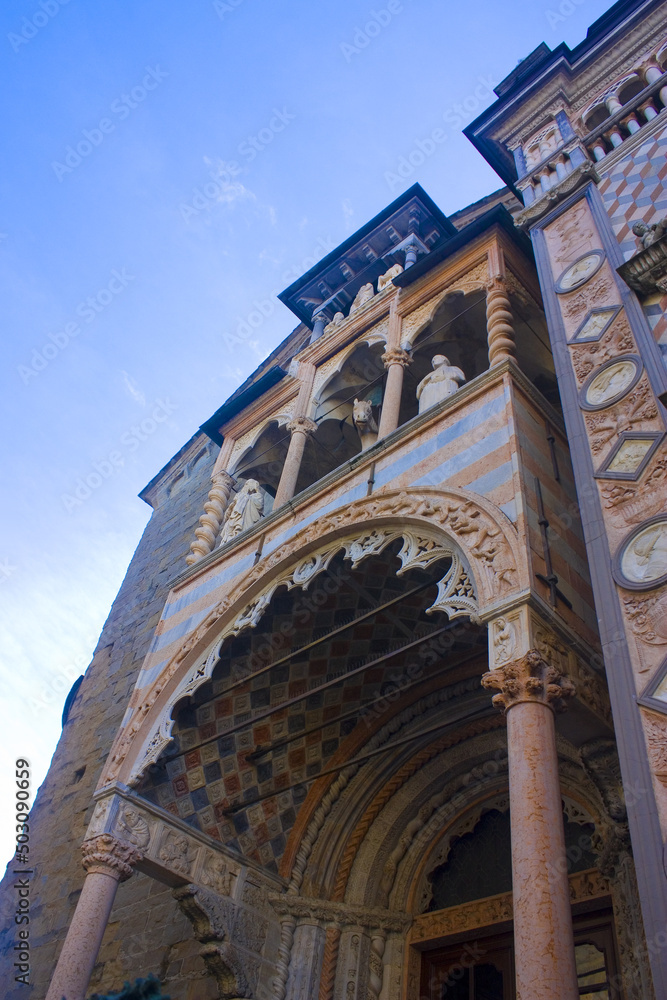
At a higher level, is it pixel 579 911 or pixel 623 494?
pixel 623 494

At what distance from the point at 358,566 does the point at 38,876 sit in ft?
23.5

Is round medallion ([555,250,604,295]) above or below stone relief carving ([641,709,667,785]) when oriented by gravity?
above

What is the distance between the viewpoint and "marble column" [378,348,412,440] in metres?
8.53

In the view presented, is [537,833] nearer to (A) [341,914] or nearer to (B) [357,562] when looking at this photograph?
(B) [357,562]

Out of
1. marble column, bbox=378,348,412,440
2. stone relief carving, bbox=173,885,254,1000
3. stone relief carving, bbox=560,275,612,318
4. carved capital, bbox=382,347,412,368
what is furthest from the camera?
carved capital, bbox=382,347,412,368

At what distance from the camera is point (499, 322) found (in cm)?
813

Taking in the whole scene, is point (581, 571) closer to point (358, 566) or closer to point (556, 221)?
point (358, 566)

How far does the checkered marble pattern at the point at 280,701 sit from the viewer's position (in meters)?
7.96

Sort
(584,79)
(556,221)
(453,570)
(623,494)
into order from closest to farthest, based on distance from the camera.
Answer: (623,494) → (453,570) → (556,221) → (584,79)

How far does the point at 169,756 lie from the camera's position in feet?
25.9

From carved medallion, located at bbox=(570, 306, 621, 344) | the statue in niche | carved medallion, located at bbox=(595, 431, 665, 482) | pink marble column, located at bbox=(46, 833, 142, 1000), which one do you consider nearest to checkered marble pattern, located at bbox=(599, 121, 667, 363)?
carved medallion, located at bbox=(570, 306, 621, 344)

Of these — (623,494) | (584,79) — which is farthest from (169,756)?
(584,79)

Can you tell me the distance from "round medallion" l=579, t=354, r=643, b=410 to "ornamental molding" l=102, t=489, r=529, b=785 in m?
1.05

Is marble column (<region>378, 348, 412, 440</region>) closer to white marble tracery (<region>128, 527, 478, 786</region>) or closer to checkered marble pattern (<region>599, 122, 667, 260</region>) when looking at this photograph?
white marble tracery (<region>128, 527, 478, 786</region>)
